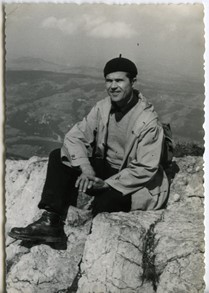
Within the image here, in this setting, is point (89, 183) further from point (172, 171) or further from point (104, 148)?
point (172, 171)

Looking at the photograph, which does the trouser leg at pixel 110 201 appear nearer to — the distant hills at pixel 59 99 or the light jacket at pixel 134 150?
the light jacket at pixel 134 150

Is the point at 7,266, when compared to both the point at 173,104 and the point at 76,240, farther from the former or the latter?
the point at 173,104

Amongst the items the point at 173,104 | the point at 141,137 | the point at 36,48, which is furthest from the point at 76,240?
the point at 36,48

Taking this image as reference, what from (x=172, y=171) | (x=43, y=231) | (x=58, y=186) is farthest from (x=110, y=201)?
(x=172, y=171)

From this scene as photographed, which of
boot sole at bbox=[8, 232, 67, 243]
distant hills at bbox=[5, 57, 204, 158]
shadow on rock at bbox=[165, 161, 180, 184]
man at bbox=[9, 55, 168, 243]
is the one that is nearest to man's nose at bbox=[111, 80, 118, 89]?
man at bbox=[9, 55, 168, 243]

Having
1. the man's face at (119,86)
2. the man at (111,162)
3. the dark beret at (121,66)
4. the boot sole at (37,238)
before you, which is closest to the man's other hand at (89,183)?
the man at (111,162)

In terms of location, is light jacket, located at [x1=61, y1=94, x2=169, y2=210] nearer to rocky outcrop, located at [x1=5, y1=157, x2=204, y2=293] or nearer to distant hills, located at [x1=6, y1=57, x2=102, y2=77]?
rocky outcrop, located at [x1=5, y1=157, x2=204, y2=293]
